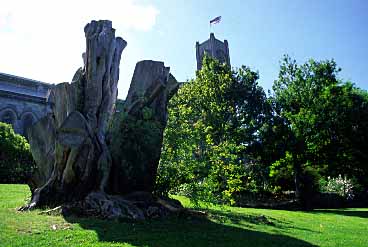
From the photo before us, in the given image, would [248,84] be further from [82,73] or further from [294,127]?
[82,73]

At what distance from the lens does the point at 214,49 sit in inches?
2736

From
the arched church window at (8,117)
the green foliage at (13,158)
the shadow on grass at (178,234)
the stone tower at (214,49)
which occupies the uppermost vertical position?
the stone tower at (214,49)

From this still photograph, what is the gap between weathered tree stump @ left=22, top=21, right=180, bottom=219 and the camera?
10.8 meters

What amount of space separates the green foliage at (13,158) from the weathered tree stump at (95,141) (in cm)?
1288

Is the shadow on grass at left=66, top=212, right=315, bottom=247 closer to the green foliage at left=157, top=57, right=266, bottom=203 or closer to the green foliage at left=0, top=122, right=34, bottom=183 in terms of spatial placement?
the green foliage at left=157, top=57, right=266, bottom=203

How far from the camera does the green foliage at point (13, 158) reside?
79.3 ft

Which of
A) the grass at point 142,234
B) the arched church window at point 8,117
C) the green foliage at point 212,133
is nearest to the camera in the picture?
the grass at point 142,234

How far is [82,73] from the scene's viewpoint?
1295 cm

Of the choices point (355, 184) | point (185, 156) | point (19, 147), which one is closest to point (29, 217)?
point (185, 156)

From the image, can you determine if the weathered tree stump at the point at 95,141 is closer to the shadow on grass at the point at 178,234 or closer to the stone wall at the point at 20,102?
the shadow on grass at the point at 178,234

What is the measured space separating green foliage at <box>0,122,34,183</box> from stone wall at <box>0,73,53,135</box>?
9.06m

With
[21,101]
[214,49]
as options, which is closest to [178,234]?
[21,101]

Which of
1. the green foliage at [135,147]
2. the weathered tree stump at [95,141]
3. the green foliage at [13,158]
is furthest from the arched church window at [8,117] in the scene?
the green foliage at [135,147]

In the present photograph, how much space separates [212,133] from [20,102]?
23.8 metres
